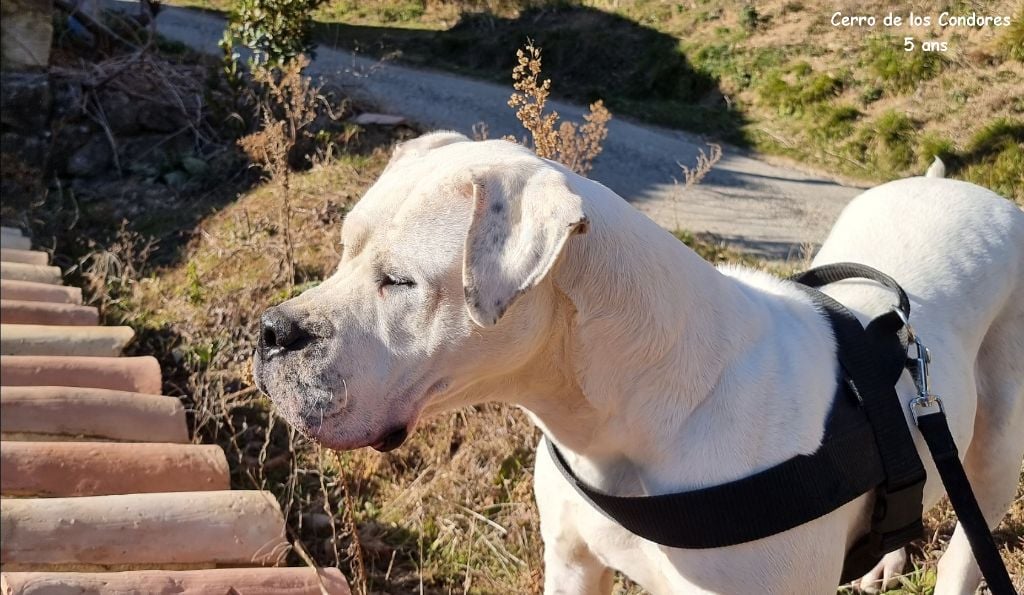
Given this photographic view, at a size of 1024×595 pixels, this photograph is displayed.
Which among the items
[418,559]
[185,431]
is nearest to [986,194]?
[418,559]

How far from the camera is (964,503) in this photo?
80.4 inches

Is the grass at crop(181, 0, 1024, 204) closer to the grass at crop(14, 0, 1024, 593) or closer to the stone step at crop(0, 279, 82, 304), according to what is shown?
the grass at crop(14, 0, 1024, 593)

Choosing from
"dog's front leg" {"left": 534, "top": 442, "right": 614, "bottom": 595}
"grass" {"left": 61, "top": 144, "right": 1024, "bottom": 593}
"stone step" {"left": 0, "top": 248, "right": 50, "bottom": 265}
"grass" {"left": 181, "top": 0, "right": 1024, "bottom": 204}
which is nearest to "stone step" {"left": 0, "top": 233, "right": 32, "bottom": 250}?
"stone step" {"left": 0, "top": 248, "right": 50, "bottom": 265}

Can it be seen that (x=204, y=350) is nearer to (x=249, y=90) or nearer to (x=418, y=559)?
(x=418, y=559)

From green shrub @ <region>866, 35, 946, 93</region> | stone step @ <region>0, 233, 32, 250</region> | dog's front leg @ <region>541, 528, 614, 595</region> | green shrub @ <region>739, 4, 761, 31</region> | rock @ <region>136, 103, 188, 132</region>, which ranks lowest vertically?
stone step @ <region>0, 233, 32, 250</region>

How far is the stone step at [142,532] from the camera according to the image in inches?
118

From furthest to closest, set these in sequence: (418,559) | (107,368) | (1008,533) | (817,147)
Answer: (817,147), (107,368), (418,559), (1008,533)

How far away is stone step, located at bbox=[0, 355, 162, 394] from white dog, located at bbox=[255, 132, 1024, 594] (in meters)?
2.91

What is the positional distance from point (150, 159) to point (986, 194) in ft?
26.4

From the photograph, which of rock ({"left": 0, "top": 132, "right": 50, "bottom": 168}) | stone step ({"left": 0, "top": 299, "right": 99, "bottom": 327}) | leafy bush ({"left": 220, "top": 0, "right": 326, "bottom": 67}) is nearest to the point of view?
stone step ({"left": 0, "top": 299, "right": 99, "bottom": 327})

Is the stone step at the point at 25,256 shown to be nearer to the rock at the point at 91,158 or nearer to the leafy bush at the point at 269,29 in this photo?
the rock at the point at 91,158

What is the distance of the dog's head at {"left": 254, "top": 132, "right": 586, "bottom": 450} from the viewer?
184 cm

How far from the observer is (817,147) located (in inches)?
381

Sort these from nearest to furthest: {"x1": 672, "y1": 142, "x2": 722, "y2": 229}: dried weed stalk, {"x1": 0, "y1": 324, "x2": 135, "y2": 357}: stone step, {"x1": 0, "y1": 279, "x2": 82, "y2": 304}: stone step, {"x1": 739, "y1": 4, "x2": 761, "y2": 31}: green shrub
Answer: {"x1": 0, "y1": 324, "x2": 135, "y2": 357}: stone step
{"x1": 672, "y1": 142, "x2": 722, "y2": 229}: dried weed stalk
{"x1": 0, "y1": 279, "x2": 82, "y2": 304}: stone step
{"x1": 739, "y1": 4, "x2": 761, "y2": 31}: green shrub
